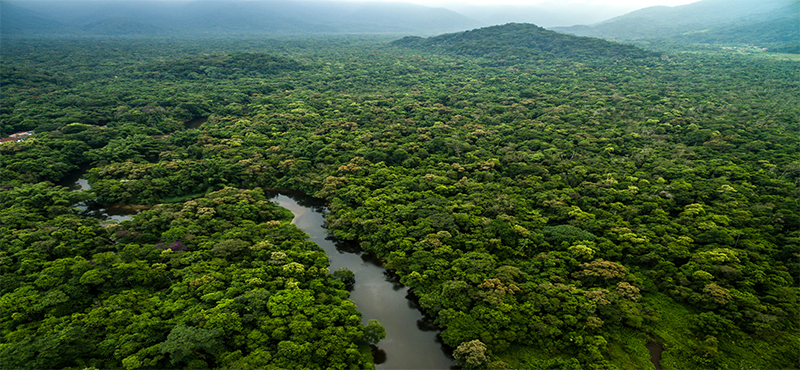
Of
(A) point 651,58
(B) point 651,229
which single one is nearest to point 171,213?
(B) point 651,229

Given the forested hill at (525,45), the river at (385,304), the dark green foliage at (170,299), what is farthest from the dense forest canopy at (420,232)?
the forested hill at (525,45)

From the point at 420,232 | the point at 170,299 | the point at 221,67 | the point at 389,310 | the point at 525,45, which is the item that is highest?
the point at 525,45

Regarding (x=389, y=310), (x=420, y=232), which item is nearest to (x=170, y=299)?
(x=389, y=310)

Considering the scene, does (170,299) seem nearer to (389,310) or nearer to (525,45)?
(389,310)

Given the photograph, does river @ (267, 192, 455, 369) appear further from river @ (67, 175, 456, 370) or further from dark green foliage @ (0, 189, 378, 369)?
dark green foliage @ (0, 189, 378, 369)

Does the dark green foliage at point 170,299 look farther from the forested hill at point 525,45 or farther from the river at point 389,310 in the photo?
the forested hill at point 525,45

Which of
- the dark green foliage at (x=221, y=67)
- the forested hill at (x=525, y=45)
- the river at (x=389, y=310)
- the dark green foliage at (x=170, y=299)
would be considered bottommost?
the river at (x=389, y=310)
